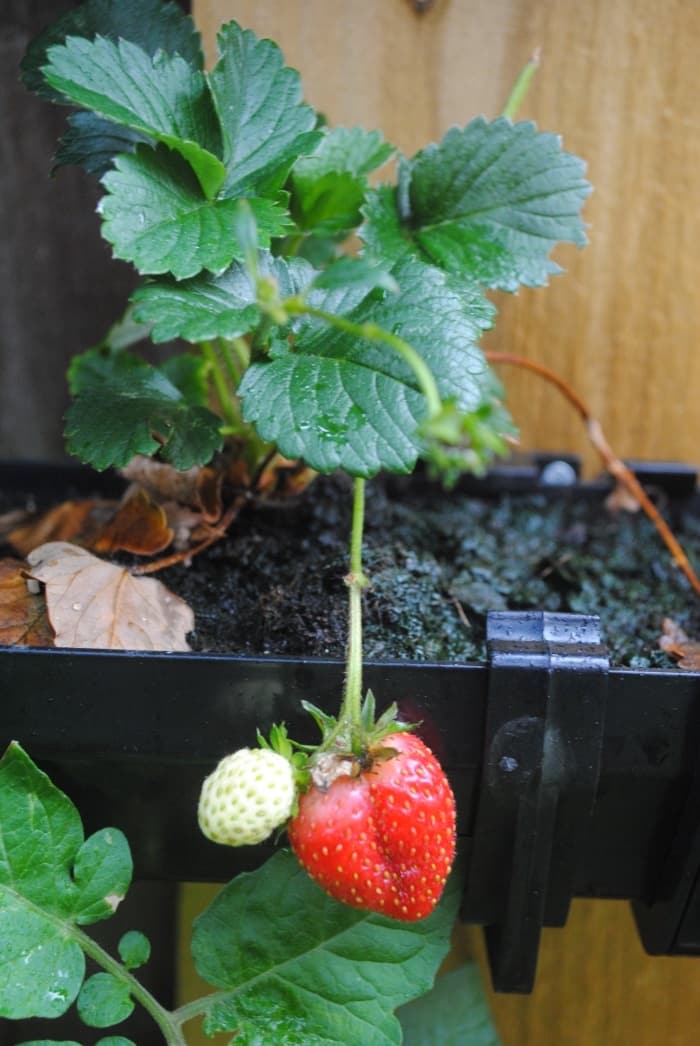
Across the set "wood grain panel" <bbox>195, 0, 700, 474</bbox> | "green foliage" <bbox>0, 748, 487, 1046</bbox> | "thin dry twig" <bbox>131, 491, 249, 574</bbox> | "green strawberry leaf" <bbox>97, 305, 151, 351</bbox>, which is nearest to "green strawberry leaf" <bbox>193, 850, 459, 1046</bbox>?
"green foliage" <bbox>0, 748, 487, 1046</bbox>

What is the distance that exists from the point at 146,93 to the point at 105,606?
30 cm

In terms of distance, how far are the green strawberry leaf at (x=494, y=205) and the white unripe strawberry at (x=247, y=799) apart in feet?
1.09

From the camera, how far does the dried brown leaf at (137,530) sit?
0.65m

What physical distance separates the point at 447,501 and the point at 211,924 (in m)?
0.42

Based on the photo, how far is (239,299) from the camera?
0.51 meters

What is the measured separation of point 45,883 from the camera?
48cm

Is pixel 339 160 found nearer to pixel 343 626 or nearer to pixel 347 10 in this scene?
pixel 347 10

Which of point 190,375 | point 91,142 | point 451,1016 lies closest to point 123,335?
point 190,375

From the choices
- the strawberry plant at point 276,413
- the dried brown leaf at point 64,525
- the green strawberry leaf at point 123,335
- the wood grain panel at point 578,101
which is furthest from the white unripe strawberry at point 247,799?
the wood grain panel at point 578,101

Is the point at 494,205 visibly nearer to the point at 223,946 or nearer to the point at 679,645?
the point at 679,645

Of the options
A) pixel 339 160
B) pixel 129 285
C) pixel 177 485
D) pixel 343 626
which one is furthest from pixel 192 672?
pixel 129 285

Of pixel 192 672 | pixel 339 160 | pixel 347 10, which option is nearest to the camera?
pixel 192 672

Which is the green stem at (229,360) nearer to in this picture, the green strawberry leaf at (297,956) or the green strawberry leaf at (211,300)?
the green strawberry leaf at (211,300)

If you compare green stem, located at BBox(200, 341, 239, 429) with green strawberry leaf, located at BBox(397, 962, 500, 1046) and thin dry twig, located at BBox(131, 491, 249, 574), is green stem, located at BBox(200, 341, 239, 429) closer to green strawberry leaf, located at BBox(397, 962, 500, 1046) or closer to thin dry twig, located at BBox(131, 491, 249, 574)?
thin dry twig, located at BBox(131, 491, 249, 574)
